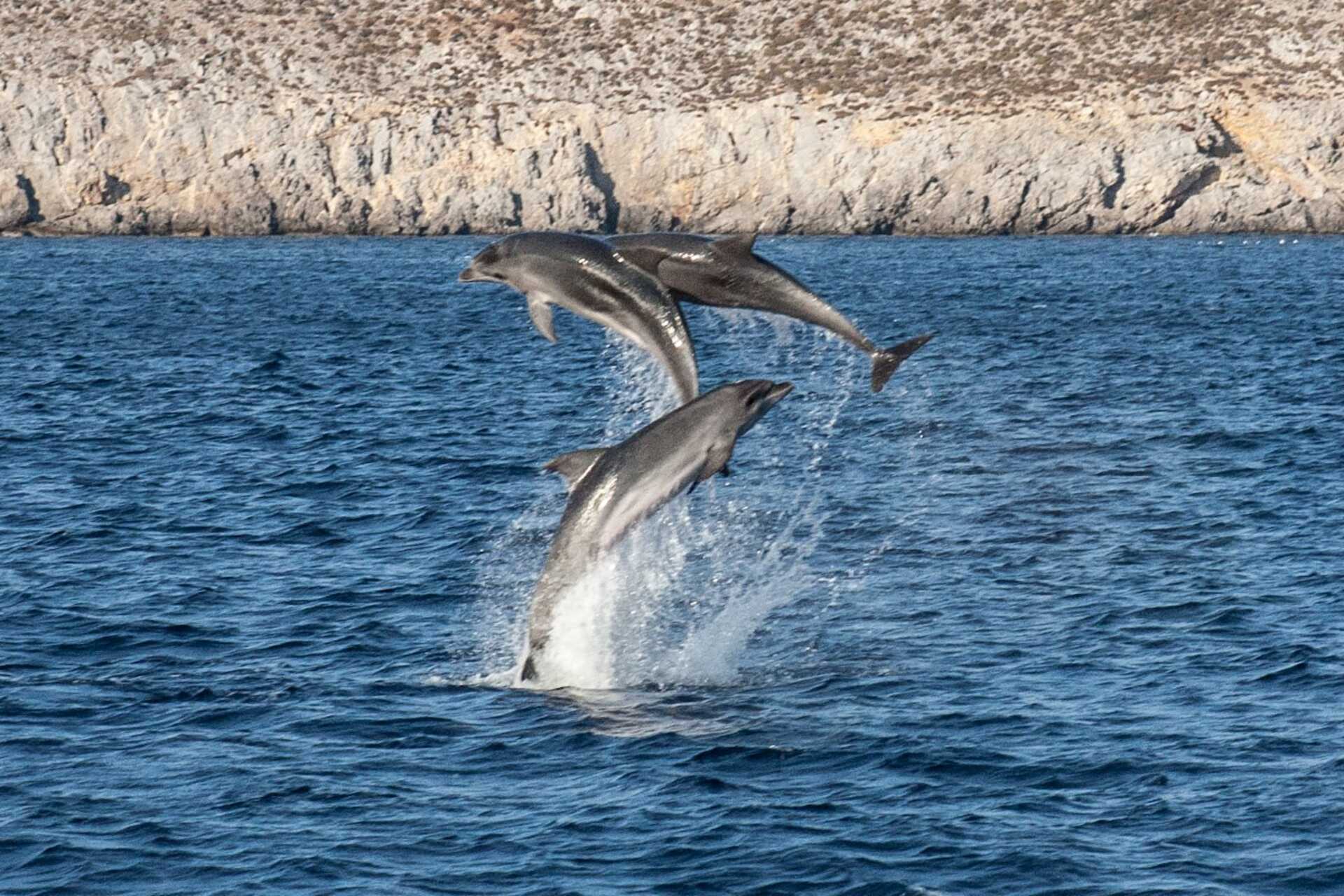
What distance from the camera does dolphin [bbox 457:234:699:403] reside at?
57.6 ft

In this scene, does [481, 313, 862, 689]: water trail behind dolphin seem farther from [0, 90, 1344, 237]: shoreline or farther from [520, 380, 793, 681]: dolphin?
[0, 90, 1344, 237]: shoreline

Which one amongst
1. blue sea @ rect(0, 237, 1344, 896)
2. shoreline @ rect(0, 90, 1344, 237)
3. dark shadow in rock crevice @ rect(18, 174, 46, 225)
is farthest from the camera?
dark shadow in rock crevice @ rect(18, 174, 46, 225)

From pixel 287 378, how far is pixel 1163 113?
63.8m

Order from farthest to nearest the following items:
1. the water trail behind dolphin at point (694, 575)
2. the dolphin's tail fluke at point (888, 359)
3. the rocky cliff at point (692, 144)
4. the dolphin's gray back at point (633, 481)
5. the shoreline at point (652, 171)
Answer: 1. the rocky cliff at point (692, 144)
2. the shoreline at point (652, 171)
3. the water trail behind dolphin at point (694, 575)
4. the dolphin's gray back at point (633, 481)
5. the dolphin's tail fluke at point (888, 359)

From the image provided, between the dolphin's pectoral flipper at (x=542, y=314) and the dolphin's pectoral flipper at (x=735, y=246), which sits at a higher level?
the dolphin's pectoral flipper at (x=735, y=246)

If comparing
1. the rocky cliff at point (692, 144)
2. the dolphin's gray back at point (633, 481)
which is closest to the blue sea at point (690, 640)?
the dolphin's gray back at point (633, 481)

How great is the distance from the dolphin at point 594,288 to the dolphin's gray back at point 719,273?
0.15 m

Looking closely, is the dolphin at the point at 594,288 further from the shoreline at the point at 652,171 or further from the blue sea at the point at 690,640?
the shoreline at the point at 652,171

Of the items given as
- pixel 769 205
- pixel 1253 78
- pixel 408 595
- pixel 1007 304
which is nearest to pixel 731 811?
pixel 408 595

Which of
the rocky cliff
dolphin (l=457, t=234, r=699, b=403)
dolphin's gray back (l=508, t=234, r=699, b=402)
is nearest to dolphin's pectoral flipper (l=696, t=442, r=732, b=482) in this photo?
dolphin (l=457, t=234, r=699, b=403)

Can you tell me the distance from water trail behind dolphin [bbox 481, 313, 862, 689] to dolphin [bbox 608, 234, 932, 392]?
0.29 metres

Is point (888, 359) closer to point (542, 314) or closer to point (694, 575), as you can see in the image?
point (542, 314)

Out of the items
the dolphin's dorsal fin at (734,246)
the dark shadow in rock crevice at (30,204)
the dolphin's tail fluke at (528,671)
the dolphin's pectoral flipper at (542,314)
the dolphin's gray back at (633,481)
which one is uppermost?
the dolphin's dorsal fin at (734,246)

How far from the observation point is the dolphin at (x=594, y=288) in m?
17.6
